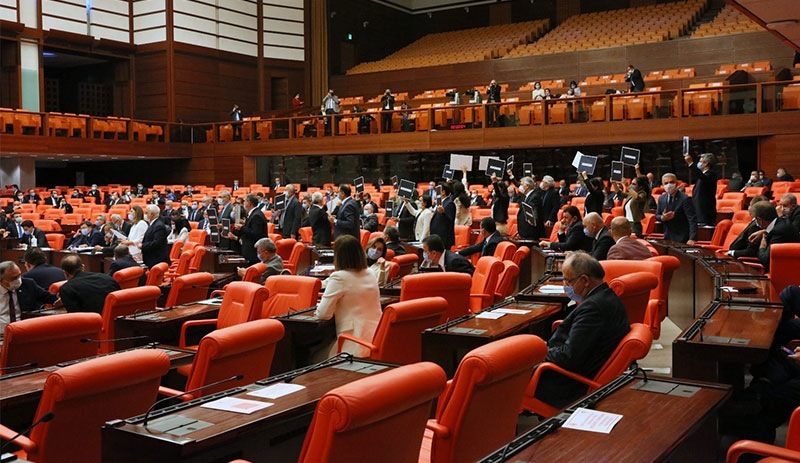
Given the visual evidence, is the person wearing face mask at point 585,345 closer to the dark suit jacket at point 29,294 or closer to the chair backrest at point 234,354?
the chair backrest at point 234,354

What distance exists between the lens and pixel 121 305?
5293mm

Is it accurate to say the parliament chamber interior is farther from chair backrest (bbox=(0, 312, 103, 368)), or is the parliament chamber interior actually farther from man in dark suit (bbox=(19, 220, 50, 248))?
man in dark suit (bbox=(19, 220, 50, 248))

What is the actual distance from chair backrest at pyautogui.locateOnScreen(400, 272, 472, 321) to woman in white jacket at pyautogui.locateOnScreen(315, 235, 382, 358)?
1.02ft

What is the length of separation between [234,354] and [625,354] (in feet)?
5.69

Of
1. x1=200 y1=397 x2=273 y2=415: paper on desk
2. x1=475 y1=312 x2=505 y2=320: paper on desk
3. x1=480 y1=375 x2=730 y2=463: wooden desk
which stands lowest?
x1=480 y1=375 x2=730 y2=463: wooden desk

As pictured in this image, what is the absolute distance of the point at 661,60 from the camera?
2125 cm

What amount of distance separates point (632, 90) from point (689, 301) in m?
10.4

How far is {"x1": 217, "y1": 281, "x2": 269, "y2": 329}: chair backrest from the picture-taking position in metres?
4.94

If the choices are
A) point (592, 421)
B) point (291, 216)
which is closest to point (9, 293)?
point (592, 421)

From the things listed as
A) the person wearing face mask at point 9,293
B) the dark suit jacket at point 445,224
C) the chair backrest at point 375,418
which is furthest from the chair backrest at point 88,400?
the dark suit jacket at point 445,224

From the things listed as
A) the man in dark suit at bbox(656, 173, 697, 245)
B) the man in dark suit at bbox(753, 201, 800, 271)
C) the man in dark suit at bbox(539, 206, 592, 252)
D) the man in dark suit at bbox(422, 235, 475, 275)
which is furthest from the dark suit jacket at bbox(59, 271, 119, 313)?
the man in dark suit at bbox(656, 173, 697, 245)

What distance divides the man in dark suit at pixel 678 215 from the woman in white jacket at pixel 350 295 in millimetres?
5060

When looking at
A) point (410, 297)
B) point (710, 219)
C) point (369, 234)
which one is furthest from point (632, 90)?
point (410, 297)

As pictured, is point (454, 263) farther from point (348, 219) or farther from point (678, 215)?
point (348, 219)
